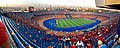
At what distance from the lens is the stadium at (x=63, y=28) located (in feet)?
7.25

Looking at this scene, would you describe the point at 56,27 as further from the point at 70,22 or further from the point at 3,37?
the point at 3,37

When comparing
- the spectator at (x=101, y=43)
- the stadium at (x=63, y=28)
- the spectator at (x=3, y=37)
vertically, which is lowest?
the spectator at (x=101, y=43)

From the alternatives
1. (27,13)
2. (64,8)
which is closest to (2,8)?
(27,13)

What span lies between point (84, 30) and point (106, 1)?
13.0 inches

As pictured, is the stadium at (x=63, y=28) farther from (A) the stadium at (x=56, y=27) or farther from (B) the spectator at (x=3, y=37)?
(B) the spectator at (x=3, y=37)

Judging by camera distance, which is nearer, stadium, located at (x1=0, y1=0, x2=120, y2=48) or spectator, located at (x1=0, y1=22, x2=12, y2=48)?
spectator, located at (x1=0, y1=22, x2=12, y2=48)

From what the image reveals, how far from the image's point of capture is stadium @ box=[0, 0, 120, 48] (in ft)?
7.25

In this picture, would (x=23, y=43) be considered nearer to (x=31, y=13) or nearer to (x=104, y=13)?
(x=31, y=13)

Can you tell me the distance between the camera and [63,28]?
2285 mm

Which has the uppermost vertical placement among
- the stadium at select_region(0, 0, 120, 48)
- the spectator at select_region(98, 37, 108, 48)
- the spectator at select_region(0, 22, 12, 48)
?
the spectator at select_region(0, 22, 12, 48)

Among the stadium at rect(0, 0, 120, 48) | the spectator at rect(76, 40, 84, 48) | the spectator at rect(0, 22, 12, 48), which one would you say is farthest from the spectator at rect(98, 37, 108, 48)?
the spectator at rect(0, 22, 12, 48)

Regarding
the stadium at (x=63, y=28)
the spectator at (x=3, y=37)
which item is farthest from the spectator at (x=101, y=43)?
the spectator at (x=3, y=37)

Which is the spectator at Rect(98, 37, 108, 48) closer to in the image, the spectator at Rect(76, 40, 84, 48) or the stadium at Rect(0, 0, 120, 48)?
the stadium at Rect(0, 0, 120, 48)

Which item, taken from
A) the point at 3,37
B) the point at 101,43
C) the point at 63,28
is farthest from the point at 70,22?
the point at 3,37
